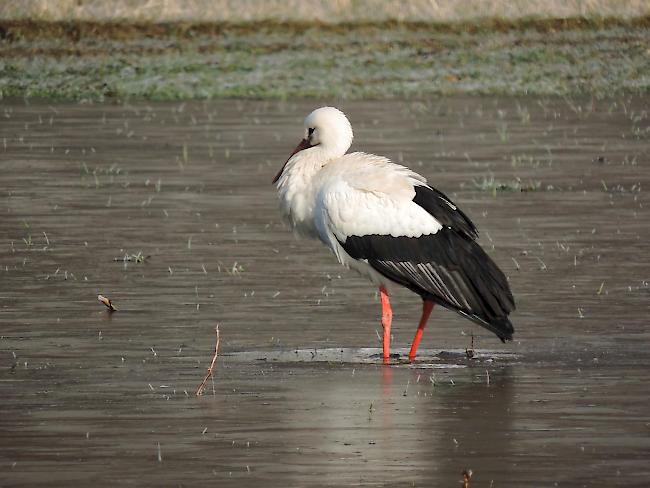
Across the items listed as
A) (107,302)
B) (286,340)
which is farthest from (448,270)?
(107,302)

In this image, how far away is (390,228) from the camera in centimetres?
1276

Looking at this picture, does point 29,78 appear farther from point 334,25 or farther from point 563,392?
point 563,392

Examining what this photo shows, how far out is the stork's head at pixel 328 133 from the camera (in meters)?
13.5

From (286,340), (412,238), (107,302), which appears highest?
(412,238)

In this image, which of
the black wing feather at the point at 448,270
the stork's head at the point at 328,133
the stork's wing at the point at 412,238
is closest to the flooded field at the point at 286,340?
the black wing feather at the point at 448,270

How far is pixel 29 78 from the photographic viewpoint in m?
37.3

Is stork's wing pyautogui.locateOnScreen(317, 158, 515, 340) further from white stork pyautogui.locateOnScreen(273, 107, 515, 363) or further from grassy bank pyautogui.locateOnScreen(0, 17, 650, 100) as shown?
grassy bank pyautogui.locateOnScreen(0, 17, 650, 100)

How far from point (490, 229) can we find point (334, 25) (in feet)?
87.6

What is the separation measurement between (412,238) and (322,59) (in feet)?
89.7

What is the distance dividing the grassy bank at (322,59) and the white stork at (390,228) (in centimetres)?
2149

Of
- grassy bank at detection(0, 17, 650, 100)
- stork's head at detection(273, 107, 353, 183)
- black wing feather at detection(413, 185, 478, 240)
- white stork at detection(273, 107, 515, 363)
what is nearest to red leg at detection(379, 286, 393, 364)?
white stork at detection(273, 107, 515, 363)

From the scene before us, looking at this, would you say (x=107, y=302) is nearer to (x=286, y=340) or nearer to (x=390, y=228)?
(x=286, y=340)

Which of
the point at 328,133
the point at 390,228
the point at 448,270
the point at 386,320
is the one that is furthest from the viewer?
the point at 328,133

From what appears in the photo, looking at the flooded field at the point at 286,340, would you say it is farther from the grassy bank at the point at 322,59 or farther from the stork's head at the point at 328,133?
the grassy bank at the point at 322,59
